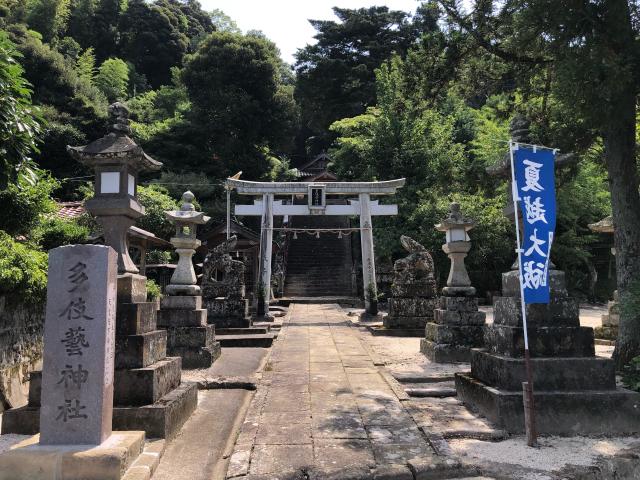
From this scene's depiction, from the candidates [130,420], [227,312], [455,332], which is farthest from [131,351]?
[227,312]

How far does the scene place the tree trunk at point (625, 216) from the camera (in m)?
6.32

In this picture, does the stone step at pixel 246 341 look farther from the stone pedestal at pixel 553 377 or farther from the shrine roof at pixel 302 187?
the shrine roof at pixel 302 187

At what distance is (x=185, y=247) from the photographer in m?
8.91

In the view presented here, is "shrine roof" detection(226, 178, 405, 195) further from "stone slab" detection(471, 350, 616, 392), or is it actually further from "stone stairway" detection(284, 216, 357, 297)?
"stone slab" detection(471, 350, 616, 392)

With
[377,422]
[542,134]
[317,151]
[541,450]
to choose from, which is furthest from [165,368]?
[317,151]

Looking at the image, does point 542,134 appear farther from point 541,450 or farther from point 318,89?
point 318,89

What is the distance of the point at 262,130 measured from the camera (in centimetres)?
3028

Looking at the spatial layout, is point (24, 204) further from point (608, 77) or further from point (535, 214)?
point (608, 77)

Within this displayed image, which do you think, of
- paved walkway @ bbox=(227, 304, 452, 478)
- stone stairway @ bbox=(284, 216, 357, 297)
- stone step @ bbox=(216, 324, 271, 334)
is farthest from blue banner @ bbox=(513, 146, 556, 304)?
stone stairway @ bbox=(284, 216, 357, 297)

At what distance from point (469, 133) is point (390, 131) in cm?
1027

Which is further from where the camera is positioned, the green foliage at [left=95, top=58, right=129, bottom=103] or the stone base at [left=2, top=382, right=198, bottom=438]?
the green foliage at [left=95, top=58, right=129, bottom=103]

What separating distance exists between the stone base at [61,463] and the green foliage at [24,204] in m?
4.07

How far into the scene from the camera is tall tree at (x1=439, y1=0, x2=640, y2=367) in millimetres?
5512

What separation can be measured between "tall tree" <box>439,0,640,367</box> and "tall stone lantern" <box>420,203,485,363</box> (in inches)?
93.4
